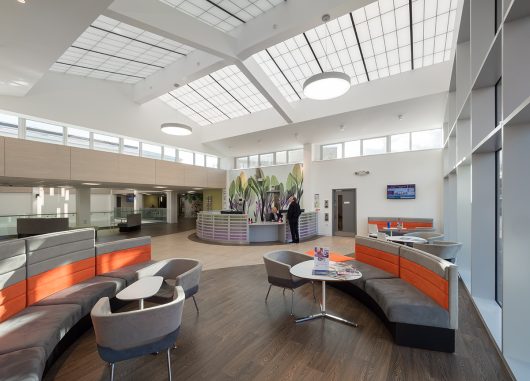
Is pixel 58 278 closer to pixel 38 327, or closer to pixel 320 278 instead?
pixel 38 327

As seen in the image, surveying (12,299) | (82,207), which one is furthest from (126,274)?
(82,207)

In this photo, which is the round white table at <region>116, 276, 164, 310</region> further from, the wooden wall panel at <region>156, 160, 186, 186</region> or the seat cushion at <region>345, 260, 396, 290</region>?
the wooden wall panel at <region>156, 160, 186, 186</region>

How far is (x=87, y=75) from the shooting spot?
805cm

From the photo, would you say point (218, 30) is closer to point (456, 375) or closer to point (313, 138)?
point (313, 138)

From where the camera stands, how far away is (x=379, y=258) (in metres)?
3.98

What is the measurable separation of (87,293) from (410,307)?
12.6ft

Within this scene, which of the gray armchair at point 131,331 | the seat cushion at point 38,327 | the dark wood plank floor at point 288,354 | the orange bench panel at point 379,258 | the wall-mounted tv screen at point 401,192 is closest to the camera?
the gray armchair at point 131,331

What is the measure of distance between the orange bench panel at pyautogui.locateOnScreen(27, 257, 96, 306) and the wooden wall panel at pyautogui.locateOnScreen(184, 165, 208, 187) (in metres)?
8.28

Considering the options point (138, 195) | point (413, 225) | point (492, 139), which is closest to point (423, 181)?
point (413, 225)

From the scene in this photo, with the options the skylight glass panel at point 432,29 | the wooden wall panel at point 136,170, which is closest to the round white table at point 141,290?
the skylight glass panel at point 432,29

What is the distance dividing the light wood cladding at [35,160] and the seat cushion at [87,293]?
5571 millimetres

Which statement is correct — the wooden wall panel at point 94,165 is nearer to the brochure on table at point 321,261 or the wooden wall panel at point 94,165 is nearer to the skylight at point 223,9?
the skylight at point 223,9

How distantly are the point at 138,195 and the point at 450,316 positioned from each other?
21820mm

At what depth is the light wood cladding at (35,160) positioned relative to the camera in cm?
640
